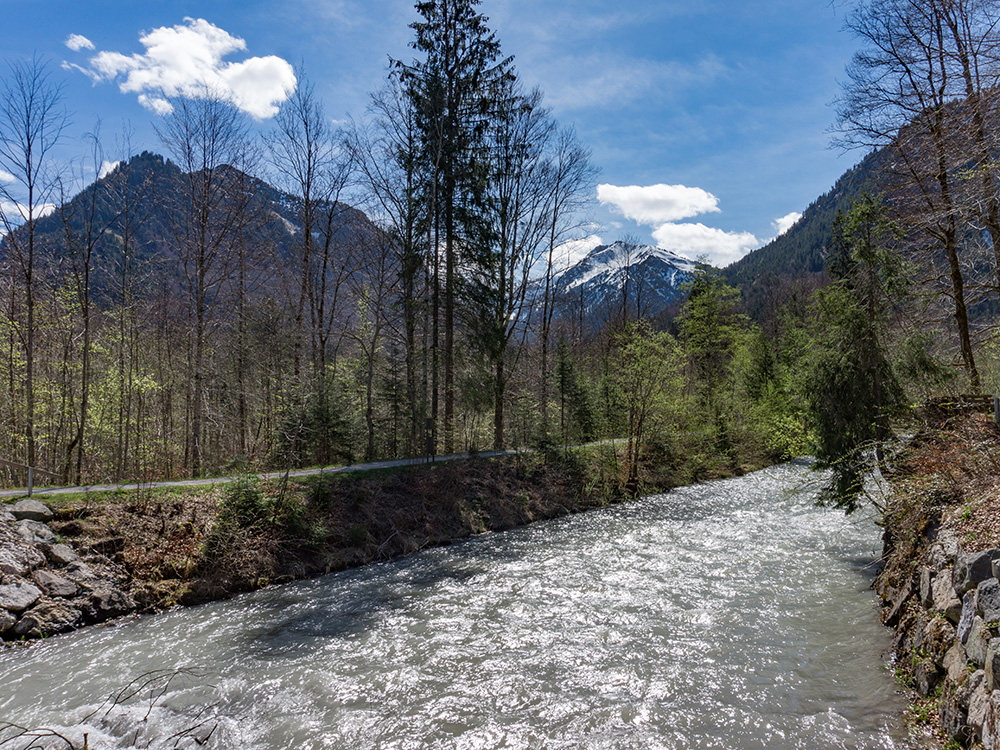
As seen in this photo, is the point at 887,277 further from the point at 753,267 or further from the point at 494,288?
the point at 753,267

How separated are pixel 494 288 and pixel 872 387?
12.7 metres

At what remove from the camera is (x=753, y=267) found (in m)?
145

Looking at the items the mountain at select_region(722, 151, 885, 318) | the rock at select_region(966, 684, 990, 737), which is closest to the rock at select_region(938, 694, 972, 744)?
the rock at select_region(966, 684, 990, 737)

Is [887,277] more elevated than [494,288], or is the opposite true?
[494,288]

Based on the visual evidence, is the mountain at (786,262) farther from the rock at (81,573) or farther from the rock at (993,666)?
the rock at (81,573)

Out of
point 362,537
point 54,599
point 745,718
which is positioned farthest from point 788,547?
point 54,599

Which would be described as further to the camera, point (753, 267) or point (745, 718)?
point (753, 267)

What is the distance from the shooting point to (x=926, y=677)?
18.1 ft

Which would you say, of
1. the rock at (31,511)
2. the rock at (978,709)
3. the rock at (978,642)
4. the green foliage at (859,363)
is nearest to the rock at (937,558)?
the rock at (978,642)

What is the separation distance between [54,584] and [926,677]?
12.4m

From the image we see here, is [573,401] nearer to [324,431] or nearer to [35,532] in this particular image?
[324,431]

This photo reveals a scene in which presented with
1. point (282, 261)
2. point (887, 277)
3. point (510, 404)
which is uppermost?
point (282, 261)

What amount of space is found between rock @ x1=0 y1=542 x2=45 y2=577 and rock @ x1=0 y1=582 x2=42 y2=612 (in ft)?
0.79

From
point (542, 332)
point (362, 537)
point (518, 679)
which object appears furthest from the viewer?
point (542, 332)
